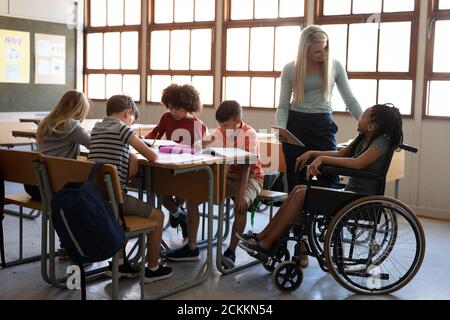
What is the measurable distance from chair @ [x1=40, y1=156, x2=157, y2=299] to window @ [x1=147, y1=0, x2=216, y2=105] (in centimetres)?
372

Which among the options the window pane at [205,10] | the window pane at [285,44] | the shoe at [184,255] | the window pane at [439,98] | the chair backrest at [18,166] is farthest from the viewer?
the window pane at [205,10]

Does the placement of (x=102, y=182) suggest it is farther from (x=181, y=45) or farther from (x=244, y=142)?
(x=181, y=45)

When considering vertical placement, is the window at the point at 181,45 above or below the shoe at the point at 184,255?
above

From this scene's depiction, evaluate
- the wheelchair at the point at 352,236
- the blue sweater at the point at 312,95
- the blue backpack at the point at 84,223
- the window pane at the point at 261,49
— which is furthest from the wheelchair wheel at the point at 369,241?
the window pane at the point at 261,49

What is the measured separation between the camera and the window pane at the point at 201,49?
20.6ft

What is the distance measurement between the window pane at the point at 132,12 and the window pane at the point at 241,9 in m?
1.35

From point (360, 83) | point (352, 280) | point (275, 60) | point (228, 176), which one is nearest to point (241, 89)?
point (275, 60)

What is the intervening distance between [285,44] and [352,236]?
3.33m

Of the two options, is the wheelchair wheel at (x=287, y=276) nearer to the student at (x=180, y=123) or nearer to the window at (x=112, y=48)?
the student at (x=180, y=123)

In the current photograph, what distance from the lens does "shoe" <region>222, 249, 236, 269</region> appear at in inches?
125

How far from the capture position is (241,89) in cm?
609

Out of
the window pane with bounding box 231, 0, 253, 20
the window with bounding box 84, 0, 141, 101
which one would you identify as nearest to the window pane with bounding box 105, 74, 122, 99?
the window with bounding box 84, 0, 141, 101

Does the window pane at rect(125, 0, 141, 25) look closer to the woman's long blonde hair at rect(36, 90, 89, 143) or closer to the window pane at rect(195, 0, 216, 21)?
the window pane at rect(195, 0, 216, 21)

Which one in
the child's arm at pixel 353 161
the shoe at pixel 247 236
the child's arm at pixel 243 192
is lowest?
the shoe at pixel 247 236
